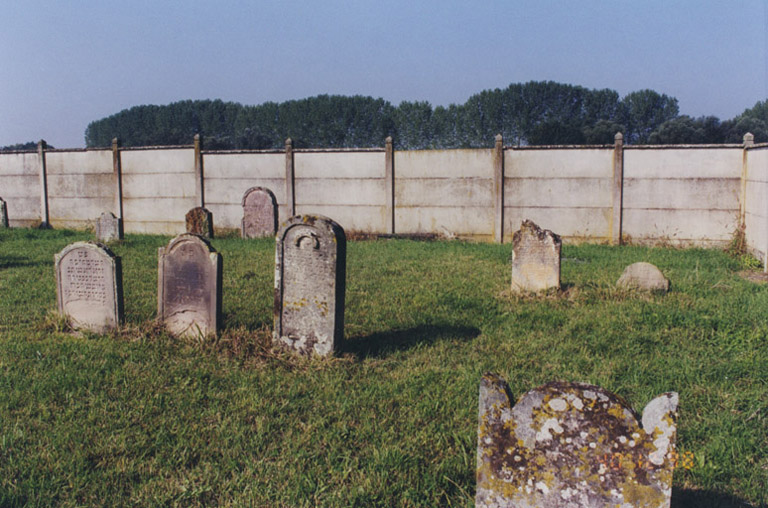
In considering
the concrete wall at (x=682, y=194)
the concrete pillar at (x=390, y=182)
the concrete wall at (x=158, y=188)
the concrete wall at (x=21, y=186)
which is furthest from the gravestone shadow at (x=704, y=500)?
the concrete wall at (x=21, y=186)

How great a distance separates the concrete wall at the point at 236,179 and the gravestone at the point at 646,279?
9.88m

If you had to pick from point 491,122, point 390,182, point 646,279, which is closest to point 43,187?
point 390,182

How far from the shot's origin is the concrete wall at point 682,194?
13.6m

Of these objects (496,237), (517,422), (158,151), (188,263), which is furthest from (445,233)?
(517,422)

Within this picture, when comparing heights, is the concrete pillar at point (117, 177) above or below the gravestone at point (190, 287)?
above

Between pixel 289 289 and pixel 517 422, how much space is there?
13.1 feet

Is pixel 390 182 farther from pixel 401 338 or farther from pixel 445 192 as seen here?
pixel 401 338

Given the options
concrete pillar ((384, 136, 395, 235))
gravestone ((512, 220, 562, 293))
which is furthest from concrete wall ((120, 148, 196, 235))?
gravestone ((512, 220, 562, 293))

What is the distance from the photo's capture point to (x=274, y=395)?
16.4 feet

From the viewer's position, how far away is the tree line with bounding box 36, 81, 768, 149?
3803 cm

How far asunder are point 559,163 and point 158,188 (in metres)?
10.8

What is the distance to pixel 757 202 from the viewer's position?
1198cm

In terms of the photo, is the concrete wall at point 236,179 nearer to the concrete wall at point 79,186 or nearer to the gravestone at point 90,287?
the concrete wall at point 79,186

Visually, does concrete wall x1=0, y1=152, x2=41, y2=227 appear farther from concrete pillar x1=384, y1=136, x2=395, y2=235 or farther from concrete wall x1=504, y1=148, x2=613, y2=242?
concrete wall x1=504, y1=148, x2=613, y2=242
